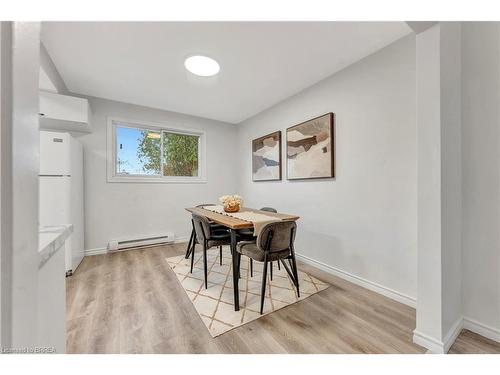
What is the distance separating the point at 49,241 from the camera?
0.76 m

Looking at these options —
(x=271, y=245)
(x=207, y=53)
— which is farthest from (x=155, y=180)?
(x=271, y=245)

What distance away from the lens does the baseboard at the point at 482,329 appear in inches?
55.6

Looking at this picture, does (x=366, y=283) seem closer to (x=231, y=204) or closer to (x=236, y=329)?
(x=236, y=329)

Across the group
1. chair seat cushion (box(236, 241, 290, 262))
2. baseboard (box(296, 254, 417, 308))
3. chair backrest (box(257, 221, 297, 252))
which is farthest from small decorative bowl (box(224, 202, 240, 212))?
baseboard (box(296, 254, 417, 308))

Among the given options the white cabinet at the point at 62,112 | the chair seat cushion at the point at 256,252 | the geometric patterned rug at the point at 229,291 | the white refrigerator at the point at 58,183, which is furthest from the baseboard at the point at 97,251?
the chair seat cushion at the point at 256,252

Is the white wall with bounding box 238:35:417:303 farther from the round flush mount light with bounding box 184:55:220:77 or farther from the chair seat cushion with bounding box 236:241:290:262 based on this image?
the round flush mount light with bounding box 184:55:220:77

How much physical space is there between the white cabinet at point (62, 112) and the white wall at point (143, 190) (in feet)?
1.39

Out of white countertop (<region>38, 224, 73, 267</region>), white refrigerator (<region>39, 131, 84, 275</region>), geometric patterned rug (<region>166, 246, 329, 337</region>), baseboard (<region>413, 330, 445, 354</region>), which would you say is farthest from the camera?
white refrigerator (<region>39, 131, 84, 275</region>)

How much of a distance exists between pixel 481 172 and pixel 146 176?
404 cm

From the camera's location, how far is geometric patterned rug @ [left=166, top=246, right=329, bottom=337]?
1672 mm

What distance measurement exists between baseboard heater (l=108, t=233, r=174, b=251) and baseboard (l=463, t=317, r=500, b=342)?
12.0ft

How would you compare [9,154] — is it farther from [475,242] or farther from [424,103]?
[475,242]

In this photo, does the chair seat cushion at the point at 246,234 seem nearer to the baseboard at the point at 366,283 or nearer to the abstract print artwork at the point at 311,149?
the baseboard at the point at 366,283

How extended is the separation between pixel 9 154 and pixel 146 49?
2081 millimetres
